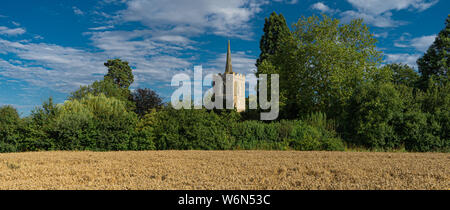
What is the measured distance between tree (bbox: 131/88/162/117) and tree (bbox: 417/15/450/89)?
880 inches

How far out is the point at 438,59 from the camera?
83.9 feet

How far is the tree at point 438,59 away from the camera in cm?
2488

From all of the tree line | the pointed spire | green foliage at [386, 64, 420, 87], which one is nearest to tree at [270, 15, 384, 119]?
the tree line

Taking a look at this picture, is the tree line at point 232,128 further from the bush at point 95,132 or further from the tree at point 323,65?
the tree at point 323,65

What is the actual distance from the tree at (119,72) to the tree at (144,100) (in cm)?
1214

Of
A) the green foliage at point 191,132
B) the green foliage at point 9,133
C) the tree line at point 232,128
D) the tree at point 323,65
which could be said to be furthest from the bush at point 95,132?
the tree at point 323,65

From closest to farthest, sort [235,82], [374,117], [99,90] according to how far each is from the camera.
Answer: [374,117] < [99,90] < [235,82]

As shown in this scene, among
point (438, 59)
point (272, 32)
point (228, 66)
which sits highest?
point (228, 66)

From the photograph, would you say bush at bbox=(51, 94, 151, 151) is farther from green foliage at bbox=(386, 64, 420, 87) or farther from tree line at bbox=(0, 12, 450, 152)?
green foliage at bbox=(386, 64, 420, 87)

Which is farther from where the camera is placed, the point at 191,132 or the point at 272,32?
the point at 272,32

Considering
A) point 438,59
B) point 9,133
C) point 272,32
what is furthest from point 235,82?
point 9,133

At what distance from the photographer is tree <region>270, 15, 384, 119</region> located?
21.7 meters

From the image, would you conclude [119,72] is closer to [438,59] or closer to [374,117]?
[374,117]

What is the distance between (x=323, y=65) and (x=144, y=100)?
50.7 feet
